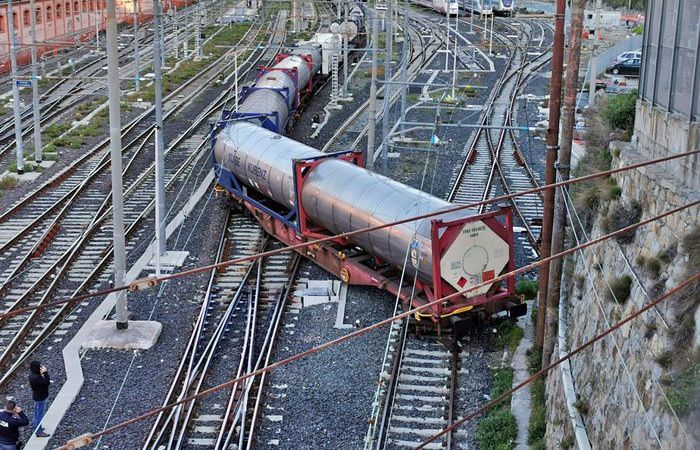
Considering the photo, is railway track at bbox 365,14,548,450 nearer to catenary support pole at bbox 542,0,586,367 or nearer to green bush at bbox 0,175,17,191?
catenary support pole at bbox 542,0,586,367

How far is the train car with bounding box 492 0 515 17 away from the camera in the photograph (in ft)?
223

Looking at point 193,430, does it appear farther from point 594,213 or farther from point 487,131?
point 487,131

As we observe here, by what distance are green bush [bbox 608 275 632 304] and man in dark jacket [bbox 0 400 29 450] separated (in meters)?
8.16

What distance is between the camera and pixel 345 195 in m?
18.3

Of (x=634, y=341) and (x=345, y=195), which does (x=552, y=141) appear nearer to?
(x=634, y=341)

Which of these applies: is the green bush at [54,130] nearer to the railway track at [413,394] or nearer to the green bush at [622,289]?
the railway track at [413,394]

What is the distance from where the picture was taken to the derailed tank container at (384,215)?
1597 centimetres

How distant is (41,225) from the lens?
23.4 m

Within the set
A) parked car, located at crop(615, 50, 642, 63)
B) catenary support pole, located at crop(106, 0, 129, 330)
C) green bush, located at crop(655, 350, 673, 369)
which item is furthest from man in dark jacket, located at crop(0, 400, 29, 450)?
parked car, located at crop(615, 50, 642, 63)

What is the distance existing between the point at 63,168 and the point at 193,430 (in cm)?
1791

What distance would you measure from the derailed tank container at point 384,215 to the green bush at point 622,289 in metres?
4.16

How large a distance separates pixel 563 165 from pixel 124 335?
858cm

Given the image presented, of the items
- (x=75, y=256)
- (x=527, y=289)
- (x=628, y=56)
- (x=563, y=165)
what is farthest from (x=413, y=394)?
(x=628, y=56)

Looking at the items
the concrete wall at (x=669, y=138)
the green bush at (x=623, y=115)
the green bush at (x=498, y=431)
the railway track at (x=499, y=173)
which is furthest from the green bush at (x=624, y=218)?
the railway track at (x=499, y=173)
